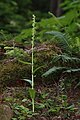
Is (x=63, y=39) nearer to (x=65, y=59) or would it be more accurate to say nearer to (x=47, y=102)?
(x=65, y=59)

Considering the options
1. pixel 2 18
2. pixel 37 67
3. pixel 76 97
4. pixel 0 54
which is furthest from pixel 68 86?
pixel 2 18

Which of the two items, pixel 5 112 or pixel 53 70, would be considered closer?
pixel 5 112

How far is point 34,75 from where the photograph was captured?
183 inches

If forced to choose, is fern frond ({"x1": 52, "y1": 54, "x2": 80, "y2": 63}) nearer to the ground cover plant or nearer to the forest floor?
the ground cover plant

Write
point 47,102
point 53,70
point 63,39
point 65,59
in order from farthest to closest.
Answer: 1. point 63,39
2. point 65,59
3. point 53,70
4. point 47,102

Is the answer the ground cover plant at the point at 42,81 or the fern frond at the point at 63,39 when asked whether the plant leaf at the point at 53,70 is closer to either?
the ground cover plant at the point at 42,81

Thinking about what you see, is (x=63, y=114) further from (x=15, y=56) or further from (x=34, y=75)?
(x=15, y=56)

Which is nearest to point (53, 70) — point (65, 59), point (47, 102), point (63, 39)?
point (65, 59)

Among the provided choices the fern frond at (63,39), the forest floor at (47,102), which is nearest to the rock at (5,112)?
the forest floor at (47,102)

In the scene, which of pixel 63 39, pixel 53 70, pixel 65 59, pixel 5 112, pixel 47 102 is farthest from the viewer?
pixel 63 39

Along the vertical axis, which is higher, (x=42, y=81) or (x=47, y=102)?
(x=42, y=81)

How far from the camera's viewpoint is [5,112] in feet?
12.3

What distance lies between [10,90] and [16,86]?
0.58ft

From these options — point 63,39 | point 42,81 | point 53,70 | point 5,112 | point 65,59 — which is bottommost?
point 5,112
